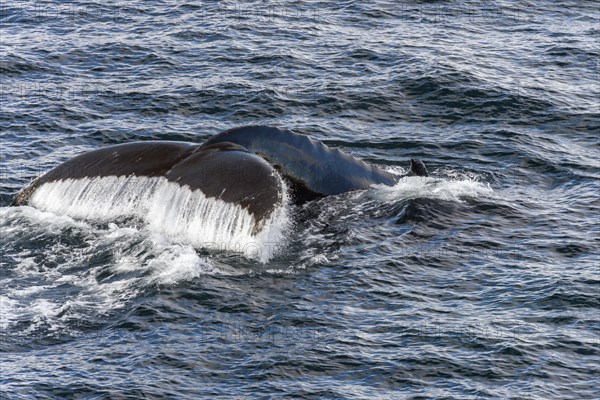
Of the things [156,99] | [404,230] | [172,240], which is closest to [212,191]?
[172,240]

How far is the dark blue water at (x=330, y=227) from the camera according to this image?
598 inches

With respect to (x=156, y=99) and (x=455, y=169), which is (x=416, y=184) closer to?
(x=455, y=169)

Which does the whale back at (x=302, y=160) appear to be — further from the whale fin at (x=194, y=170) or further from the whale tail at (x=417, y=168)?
the whale tail at (x=417, y=168)

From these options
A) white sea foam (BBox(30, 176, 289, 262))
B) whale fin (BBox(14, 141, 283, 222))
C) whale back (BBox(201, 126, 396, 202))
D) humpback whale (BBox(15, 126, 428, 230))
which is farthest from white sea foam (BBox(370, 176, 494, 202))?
whale fin (BBox(14, 141, 283, 222))

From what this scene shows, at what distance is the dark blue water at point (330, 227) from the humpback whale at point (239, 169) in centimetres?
41

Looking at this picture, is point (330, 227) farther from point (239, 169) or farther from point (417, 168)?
point (417, 168)

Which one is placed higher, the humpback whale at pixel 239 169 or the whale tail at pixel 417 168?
the humpback whale at pixel 239 169

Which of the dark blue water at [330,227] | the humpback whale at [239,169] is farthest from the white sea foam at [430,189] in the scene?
the humpback whale at [239,169]

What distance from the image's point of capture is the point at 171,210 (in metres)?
18.2

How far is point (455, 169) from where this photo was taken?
78.3 feet

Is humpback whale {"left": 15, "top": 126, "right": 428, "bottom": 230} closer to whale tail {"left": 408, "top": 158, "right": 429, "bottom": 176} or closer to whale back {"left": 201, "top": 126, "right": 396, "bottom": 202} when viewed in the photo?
whale back {"left": 201, "top": 126, "right": 396, "bottom": 202}

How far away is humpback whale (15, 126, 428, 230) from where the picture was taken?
17172 mm

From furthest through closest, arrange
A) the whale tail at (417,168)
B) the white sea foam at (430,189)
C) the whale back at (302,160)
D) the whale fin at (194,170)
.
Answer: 1. the whale tail at (417,168)
2. the white sea foam at (430,189)
3. the whale back at (302,160)
4. the whale fin at (194,170)

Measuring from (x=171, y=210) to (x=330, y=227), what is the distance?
2.78 m
